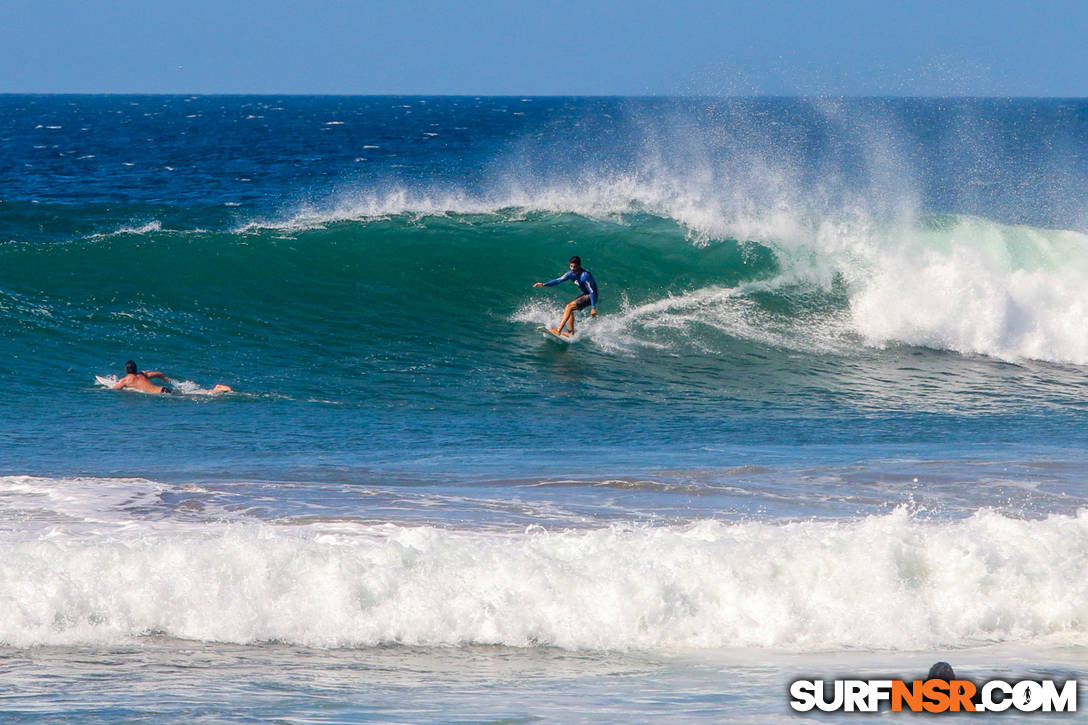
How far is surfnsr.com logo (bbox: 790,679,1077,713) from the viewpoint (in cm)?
546

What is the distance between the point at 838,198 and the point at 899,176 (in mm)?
2704

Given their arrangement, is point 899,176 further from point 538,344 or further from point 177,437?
point 177,437

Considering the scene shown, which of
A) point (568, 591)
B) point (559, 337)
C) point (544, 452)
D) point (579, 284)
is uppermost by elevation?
point (579, 284)

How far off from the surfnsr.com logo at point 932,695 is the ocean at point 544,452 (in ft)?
0.47

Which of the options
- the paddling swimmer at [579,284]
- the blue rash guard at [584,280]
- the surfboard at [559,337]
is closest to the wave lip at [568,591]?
the surfboard at [559,337]

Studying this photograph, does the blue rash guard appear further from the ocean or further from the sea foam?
the sea foam

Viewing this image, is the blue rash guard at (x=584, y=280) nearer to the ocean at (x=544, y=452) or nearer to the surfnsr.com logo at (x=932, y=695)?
the ocean at (x=544, y=452)

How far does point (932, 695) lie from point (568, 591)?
2223 mm

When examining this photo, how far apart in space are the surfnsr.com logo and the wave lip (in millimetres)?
756

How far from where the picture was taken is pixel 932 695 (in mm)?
5551

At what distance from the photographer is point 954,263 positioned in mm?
17922

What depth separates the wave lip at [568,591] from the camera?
672 centimetres

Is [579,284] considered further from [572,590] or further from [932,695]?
[932,695]

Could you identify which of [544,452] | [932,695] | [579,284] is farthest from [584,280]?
[932,695]
